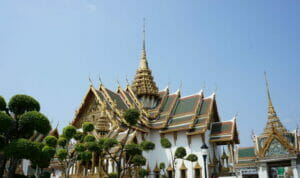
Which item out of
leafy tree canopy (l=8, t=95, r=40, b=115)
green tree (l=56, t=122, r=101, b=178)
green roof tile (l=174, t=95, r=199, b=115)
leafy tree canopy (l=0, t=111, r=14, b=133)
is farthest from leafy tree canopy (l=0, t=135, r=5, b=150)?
green roof tile (l=174, t=95, r=199, b=115)

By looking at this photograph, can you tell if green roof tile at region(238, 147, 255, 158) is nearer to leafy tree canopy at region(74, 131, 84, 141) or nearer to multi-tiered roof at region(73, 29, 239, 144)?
multi-tiered roof at region(73, 29, 239, 144)

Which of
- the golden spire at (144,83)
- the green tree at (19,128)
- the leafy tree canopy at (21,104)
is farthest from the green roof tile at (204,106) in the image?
the leafy tree canopy at (21,104)

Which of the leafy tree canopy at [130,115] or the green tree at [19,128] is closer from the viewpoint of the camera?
the green tree at [19,128]

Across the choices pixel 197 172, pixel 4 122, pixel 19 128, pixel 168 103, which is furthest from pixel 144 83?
pixel 4 122

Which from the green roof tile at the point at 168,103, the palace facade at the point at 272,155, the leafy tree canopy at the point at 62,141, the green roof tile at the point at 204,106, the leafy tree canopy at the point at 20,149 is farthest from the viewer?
the green roof tile at the point at 168,103

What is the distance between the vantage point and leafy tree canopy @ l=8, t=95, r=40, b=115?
1062 cm

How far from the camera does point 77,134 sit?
48.6 ft

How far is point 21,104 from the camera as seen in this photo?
10719 mm

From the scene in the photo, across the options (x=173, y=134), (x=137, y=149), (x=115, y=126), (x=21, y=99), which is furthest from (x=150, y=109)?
(x=21, y=99)

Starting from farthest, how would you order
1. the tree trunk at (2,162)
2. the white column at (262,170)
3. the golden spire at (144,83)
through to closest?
the golden spire at (144,83) < the white column at (262,170) < the tree trunk at (2,162)

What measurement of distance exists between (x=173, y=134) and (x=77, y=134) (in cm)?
764

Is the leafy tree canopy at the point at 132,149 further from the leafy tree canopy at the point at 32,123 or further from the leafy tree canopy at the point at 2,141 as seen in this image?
the leafy tree canopy at the point at 2,141

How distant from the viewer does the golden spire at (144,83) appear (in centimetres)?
2416

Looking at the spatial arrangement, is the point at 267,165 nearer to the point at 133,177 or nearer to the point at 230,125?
the point at 230,125
